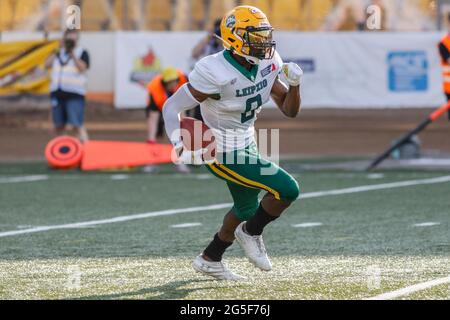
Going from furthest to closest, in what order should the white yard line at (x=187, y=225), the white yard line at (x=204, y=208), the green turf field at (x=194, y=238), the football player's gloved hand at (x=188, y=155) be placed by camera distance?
the white yard line at (x=187, y=225) → the white yard line at (x=204, y=208) → the football player's gloved hand at (x=188, y=155) → the green turf field at (x=194, y=238)

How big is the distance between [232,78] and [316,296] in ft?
5.47

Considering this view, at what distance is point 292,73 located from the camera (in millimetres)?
8461

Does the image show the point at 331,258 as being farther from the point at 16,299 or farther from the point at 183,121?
the point at 16,299

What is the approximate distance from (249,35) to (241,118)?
22.7 inches

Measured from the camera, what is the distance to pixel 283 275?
861 cm

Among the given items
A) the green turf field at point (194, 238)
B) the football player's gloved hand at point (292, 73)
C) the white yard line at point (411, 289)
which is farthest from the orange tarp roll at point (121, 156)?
the white yard line at point (411, 289)

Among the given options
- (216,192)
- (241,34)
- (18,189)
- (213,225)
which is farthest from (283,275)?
(18,189)

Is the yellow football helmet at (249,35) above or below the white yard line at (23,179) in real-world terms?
above

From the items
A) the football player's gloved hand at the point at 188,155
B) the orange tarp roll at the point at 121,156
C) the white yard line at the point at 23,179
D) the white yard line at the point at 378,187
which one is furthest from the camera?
the orange tarp roll at the point at 121,156

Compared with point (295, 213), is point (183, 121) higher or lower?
higher

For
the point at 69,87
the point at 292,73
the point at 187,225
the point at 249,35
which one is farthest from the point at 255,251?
the point at 69,87

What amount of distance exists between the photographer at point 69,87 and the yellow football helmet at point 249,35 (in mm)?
9218

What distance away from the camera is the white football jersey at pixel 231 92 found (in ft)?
27.8

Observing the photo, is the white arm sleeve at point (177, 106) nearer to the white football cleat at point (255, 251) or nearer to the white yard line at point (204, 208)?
the white football cleat at point (255, 251)
